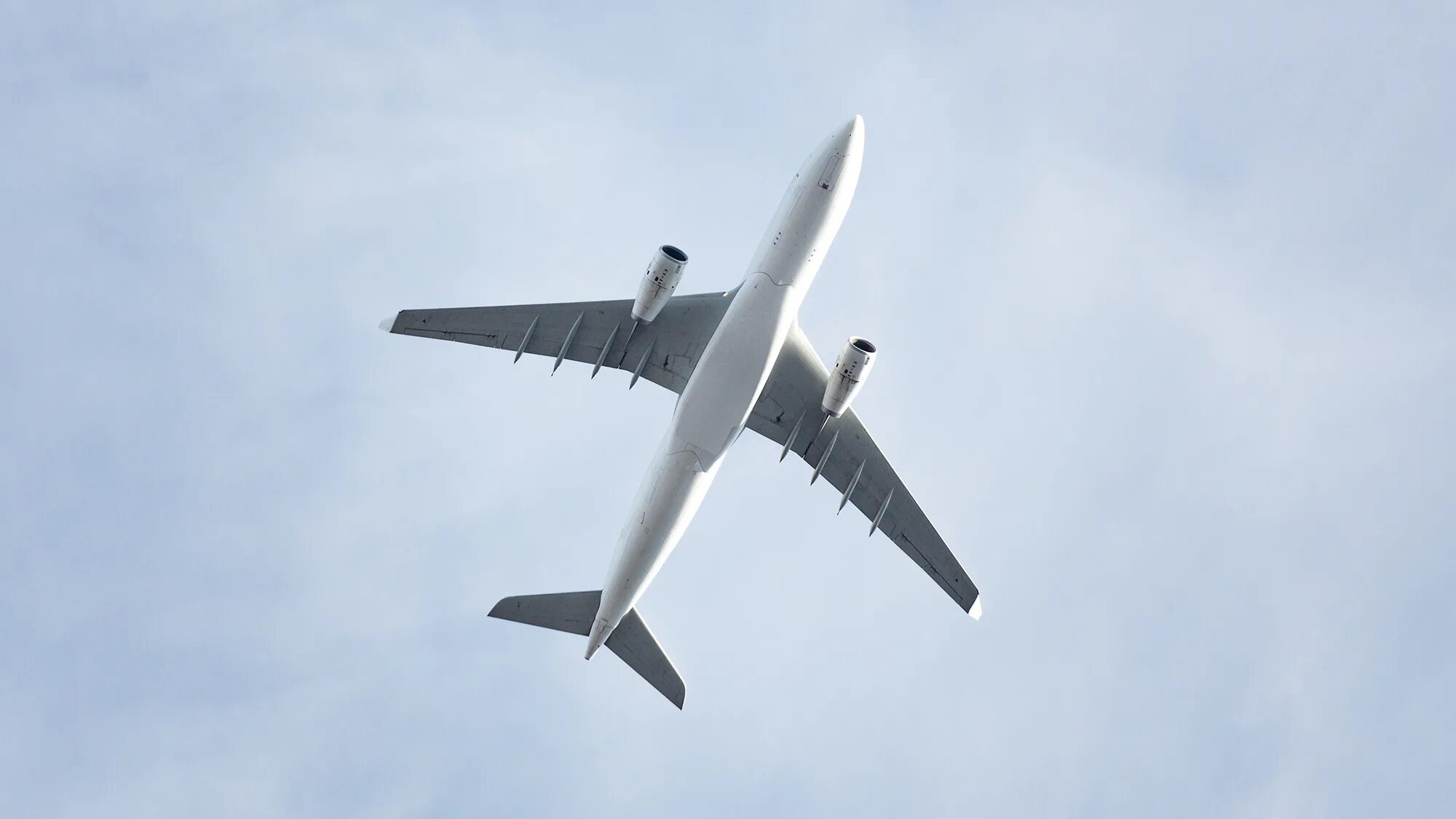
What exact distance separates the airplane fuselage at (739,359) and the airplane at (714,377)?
4cm

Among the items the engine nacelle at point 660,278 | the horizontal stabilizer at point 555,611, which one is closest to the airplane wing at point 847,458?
the engine nacelle at point 660,278

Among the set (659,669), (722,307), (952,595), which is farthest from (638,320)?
(952,595)

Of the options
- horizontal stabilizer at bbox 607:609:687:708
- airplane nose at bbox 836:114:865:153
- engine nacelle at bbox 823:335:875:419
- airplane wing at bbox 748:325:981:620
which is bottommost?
horizontal stabilizer at bbox 607:609:687:708

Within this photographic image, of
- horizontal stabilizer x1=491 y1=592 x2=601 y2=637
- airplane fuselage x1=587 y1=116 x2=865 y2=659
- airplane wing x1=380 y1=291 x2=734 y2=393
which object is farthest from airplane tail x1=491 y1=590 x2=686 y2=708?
airplane wing x1=380 y1=291 x2=734 y2=393

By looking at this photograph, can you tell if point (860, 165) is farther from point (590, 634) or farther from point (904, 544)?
point (590, 634)

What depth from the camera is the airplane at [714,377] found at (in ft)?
119

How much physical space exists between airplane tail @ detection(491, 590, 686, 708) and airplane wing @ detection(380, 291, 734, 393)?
7.27 metres

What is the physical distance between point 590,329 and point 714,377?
617 cm

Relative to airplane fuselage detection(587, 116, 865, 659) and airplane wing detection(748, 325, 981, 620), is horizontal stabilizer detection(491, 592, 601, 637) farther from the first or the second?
airplane wing detection(748, 325, 981, 620)

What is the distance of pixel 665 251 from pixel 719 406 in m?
4.85

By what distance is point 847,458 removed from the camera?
42750mm

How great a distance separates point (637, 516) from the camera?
120ft

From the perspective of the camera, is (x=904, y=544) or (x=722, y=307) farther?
(x=904, y=544)

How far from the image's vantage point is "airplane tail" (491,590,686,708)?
40.0 metres
